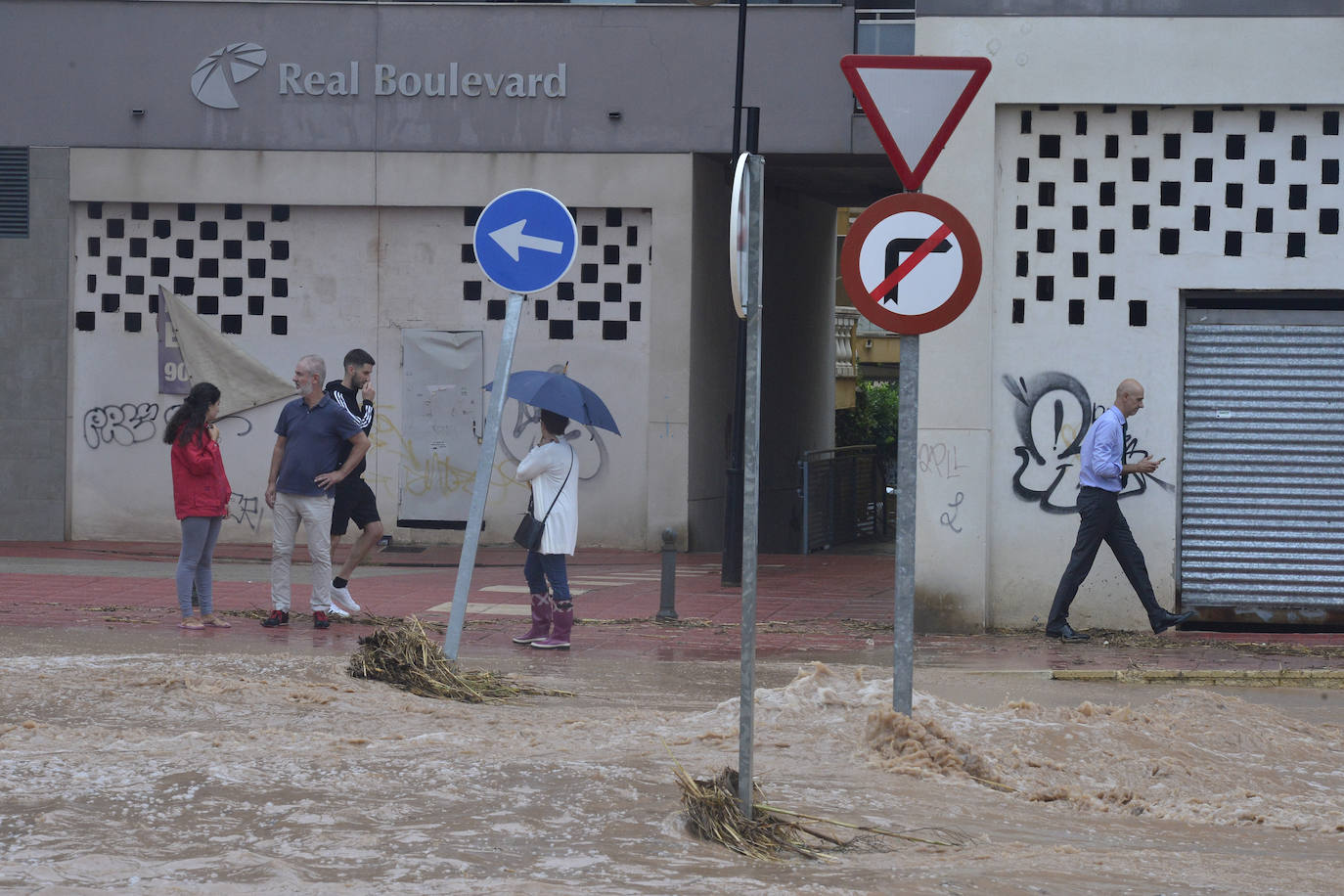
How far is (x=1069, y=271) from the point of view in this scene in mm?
11820

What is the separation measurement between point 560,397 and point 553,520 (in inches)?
33.7

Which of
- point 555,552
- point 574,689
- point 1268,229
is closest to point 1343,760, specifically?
point 574,689

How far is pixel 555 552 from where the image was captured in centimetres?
1020

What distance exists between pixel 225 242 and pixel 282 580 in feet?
27.0

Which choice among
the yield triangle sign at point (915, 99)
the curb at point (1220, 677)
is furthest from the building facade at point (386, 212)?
the yield triangle sign at point (915, 99)

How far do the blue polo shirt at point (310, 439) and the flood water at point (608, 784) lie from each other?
240 cm

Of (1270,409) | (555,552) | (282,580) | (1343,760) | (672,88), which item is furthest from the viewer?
(672,88)

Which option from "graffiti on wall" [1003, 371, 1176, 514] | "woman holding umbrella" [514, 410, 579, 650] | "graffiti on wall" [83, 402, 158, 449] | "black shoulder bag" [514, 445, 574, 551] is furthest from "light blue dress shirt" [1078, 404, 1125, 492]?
"graffiti on wall" [83, 402, 158, 449]

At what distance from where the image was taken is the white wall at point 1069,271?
11609mm

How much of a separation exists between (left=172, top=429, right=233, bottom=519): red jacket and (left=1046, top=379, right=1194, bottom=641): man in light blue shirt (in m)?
6.05

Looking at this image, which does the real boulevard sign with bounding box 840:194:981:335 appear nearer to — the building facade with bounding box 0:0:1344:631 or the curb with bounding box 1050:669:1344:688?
the curb with bounding box 1050:669:1344:688

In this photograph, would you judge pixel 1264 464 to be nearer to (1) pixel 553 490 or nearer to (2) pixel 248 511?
(1) pixel 553 490

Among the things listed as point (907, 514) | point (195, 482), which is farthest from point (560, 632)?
point (907, 514)

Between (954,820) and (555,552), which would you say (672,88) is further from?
(954,820)
